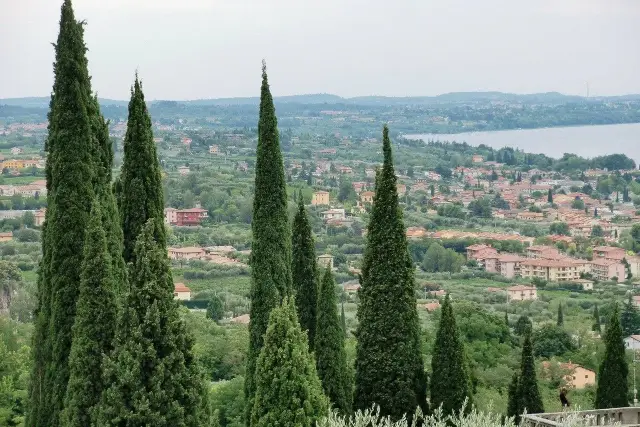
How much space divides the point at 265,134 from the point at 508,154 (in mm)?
140374

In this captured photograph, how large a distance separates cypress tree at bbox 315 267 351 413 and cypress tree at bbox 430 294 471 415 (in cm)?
126

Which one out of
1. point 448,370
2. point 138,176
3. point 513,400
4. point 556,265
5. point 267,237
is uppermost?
point 138,176

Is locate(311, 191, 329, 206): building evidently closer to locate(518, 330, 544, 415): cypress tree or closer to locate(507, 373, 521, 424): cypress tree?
locate(507, 373, 521, 424): cypress tree

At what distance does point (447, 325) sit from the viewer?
16016 mm

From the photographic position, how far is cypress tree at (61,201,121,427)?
465 inches

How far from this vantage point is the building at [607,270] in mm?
70688

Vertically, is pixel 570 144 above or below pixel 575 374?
below

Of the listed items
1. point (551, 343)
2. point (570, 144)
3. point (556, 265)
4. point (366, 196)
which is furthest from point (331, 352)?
point (570, 144)

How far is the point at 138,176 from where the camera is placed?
14773 millimetres

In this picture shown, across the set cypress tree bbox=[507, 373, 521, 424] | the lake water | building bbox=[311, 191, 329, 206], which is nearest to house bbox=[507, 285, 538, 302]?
building bbox=[311, 191, 329, 206]

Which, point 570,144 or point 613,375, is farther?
point 570,144

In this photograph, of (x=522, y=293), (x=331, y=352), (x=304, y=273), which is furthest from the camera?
(x=522, y=293)

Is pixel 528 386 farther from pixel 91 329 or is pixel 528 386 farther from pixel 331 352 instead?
pixel 91 329

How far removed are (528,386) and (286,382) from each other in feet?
23.8
